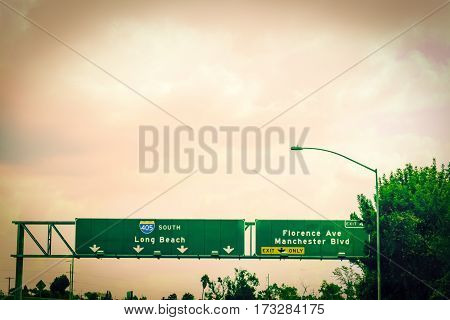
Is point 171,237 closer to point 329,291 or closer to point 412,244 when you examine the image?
point 412,244

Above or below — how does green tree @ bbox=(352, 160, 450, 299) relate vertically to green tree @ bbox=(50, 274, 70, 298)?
above

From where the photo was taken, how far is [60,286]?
176000 mm

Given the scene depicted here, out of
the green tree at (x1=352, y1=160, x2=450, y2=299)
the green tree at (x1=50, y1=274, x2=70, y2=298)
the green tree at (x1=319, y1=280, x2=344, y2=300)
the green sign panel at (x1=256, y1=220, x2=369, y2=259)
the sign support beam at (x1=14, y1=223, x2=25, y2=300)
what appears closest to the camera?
the green tree at (x1=352, y1=160, x2=450, y2=299)

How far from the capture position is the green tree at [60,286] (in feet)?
571

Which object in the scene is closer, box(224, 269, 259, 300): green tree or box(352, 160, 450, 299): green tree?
box(352, 160, 450, 299): green tree

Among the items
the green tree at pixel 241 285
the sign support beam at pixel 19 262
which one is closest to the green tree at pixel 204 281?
the green tree at pixel 241 285

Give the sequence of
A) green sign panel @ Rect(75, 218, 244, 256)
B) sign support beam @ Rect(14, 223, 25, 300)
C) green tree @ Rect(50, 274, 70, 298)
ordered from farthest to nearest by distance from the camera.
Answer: green tree @ Rect(50, 274, 70, 298) < sign support beam @ Rect(14, 223, 25, 300) < green sign panel @ Rect(75, 218, 244, 256)

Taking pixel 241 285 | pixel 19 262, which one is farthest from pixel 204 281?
pixel 19 262

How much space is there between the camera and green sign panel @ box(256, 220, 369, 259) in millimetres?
49719

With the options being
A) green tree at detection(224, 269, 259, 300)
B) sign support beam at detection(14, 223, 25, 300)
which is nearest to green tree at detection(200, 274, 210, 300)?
green tree at detection(224, 269, 259, 300)

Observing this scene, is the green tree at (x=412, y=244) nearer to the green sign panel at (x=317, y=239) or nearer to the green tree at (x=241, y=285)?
the green sign panel at (x=317, y=239)

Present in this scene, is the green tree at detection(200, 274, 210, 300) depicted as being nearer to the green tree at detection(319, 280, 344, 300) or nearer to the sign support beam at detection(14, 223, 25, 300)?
the green tree at detection(319, 280, 344, 300)

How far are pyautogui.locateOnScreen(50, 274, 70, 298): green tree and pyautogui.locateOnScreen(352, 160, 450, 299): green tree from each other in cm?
13313
